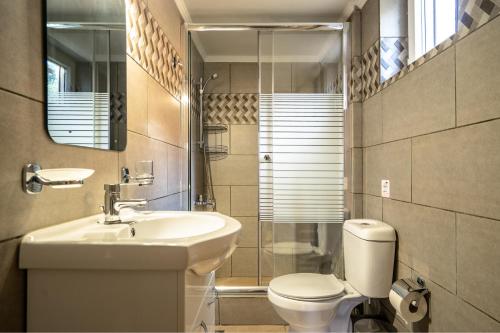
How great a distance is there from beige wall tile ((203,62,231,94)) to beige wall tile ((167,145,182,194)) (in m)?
1.07

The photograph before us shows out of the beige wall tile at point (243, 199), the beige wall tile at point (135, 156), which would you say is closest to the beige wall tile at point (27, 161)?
the beige wall tile at point (135, 156)

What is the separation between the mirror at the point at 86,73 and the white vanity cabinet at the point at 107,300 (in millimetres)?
427

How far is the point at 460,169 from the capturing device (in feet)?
3.54

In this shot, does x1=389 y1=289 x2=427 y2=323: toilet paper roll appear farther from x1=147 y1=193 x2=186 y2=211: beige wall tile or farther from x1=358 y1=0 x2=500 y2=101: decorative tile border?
x1=147 y1=193 x2=186 y2=211: beige wall tile

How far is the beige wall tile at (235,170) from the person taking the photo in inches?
115

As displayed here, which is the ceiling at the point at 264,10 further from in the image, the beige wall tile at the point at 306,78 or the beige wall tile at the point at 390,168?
the beige wall tile at the point at 390,168

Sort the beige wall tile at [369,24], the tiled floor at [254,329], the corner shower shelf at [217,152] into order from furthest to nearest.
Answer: the corner shower shelf at [217,152]
the tiled floor at [254,329]
the beige wall tile at [369,24]

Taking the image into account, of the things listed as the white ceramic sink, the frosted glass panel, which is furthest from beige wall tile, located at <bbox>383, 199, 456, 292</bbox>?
the white ceramic sink

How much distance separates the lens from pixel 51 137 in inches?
31.2

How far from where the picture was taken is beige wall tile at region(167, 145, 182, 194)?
1872 mm

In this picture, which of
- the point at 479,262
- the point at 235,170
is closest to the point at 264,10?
the point at 235,170

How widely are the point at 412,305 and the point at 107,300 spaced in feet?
4.37

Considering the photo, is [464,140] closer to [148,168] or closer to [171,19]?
[148,168]

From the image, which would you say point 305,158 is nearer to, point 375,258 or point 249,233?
point 375,258
